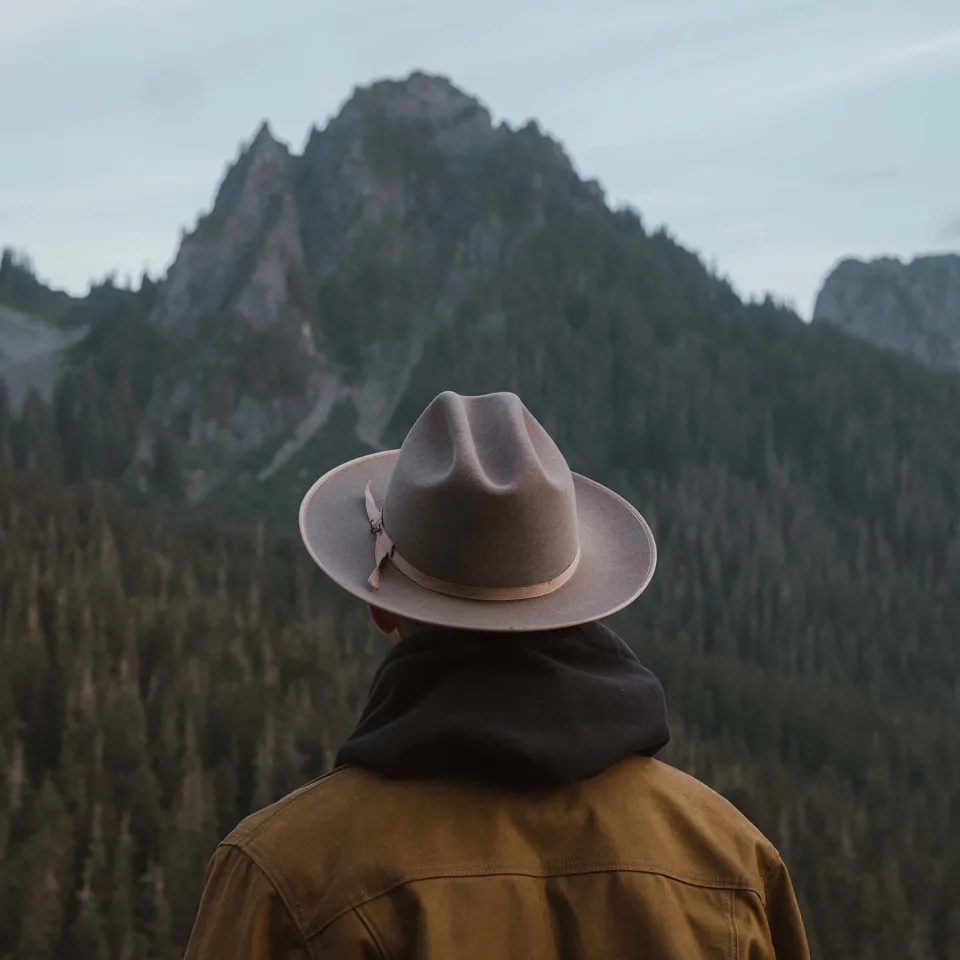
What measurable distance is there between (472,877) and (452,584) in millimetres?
790

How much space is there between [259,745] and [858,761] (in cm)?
4625

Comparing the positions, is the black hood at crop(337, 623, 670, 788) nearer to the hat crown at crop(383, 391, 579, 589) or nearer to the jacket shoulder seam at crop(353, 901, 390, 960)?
the hat crown at crop(383, 391, 579, 589)

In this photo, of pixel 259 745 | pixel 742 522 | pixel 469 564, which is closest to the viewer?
pixel 469 564

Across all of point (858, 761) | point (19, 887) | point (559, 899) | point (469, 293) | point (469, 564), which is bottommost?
point (858, 761)

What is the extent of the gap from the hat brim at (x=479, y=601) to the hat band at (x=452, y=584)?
16 millimetres

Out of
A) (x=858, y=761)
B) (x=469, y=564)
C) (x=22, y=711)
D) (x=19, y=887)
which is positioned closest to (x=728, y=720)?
(x=858, y=761)

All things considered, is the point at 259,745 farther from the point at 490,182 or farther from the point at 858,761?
the point at 490,182

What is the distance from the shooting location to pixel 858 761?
8788 centimetres

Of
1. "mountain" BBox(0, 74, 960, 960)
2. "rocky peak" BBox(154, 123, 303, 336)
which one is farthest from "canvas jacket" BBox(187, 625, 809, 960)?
"rocky peak" BBox(154, 123, 303, 336)

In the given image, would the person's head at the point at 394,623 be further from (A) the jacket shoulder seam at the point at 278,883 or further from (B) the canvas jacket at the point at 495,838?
(A) the jacket shoulder seam at the point at 278,883

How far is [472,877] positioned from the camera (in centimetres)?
294

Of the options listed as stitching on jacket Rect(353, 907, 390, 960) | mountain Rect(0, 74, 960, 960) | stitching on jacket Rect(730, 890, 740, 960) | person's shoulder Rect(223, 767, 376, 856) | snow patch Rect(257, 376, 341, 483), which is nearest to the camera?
stitching on jacket Rect(353, 907, 390, 960)

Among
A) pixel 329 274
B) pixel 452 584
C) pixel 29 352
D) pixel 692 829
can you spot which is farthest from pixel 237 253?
pixel 692 829

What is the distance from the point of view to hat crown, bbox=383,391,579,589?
3.35 metres
